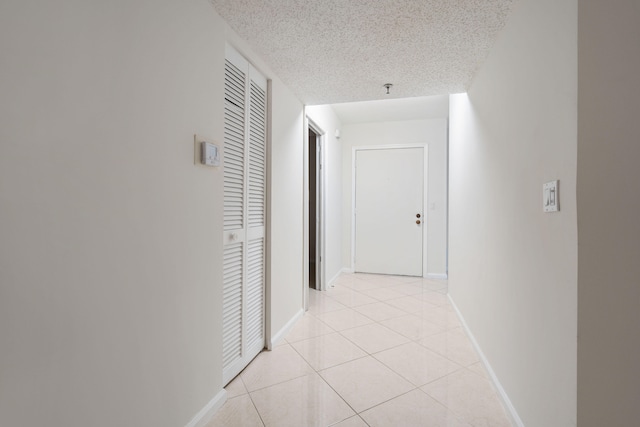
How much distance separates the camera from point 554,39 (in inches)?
45.6

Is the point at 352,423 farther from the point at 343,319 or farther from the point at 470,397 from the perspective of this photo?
the point at 343,319

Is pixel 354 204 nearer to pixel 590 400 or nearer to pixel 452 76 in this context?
pixel 452 76

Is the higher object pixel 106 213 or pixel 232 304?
pixel 106 213

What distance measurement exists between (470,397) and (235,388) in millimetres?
1387

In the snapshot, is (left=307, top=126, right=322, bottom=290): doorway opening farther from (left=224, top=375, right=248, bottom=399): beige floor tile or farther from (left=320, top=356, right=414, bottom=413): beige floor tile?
(left=224, top=375, right=248, bottom=399): beige floor tile

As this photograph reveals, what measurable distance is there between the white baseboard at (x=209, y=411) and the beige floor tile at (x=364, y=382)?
65 cm

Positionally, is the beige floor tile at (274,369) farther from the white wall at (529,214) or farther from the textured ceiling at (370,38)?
the textured ceiling at (370,38)

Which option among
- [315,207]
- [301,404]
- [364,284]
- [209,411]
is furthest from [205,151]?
[315,207]

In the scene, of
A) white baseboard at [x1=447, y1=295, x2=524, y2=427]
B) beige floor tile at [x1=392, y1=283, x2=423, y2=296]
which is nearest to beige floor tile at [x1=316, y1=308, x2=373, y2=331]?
white baseboard at [x1=447, y1=295, x2=524, y2=427]

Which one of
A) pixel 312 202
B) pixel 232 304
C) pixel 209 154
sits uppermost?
pixel 209 154

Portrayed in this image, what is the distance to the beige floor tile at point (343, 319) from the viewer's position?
297cm

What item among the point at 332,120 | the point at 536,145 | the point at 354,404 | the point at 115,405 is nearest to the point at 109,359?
the point at 115,405

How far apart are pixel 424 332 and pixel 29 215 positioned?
9.20ft

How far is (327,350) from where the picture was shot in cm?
245
